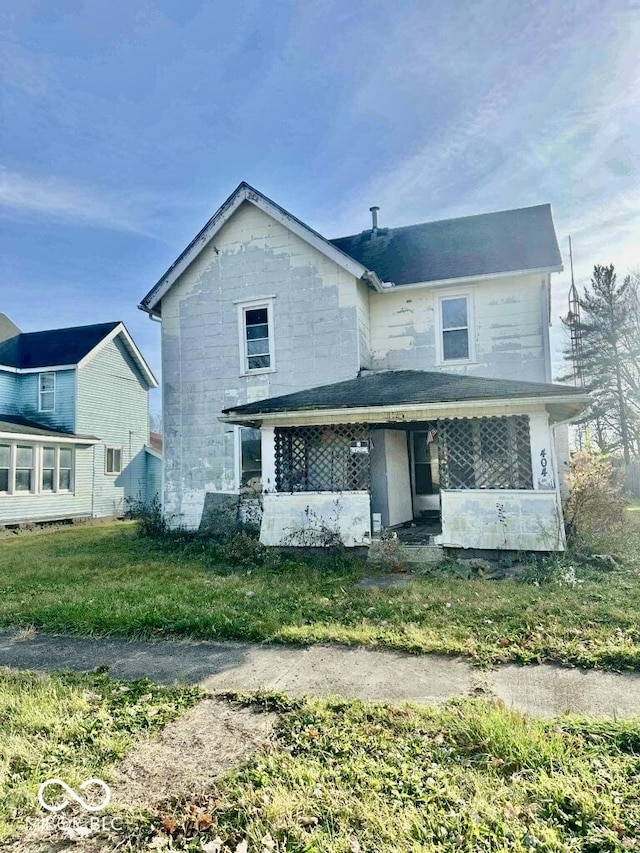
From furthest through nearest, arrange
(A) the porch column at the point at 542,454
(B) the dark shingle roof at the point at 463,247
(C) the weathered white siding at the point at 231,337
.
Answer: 1. (C) the weathered white siding at the point at 231,337
2. (B) the dark shingle roof at the point at 463,247
3. (A) the porch column at the point at 542,454

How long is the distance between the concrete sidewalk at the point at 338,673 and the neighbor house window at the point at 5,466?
576 inches

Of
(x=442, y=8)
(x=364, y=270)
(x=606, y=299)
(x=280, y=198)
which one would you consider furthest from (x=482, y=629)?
(x=606, y=299)

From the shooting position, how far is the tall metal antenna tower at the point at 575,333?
35.0 m

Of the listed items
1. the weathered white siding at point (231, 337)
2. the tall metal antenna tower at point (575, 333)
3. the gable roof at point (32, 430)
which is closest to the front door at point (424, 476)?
the weathered white siding at point (231, 337)

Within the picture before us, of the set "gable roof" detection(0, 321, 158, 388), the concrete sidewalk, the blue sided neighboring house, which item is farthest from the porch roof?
"gable roof" detection(0, 321, 158, 388)

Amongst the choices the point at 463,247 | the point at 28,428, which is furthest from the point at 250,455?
the point at 28,428

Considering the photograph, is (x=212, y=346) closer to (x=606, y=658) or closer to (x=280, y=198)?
(x=280, y=198)

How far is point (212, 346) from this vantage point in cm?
1425

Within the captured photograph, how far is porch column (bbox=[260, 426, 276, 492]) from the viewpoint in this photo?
36.4 ft

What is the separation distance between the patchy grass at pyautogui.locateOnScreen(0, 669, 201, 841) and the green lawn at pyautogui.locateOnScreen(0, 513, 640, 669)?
147cm

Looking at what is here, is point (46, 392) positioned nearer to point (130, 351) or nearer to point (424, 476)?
point (130, 351)

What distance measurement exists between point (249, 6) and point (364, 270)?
18.5ft

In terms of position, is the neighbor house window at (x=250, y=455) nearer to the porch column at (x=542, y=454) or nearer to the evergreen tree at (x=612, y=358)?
the porch column at (x=542, y=454)

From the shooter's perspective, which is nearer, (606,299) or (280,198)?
(280,198)
